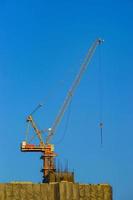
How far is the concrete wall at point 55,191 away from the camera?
428ft

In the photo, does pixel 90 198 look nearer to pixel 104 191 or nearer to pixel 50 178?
pixel 104 191

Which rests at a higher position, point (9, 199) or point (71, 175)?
point (71, 175)

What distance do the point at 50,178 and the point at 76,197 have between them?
27.3 m

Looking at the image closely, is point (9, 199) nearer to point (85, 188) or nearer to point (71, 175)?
point (85, 188)

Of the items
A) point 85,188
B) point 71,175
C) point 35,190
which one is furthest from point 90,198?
point 71,175

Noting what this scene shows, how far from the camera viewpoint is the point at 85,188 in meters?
137

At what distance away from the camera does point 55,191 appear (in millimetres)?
135375

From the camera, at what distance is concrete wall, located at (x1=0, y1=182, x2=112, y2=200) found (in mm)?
130500

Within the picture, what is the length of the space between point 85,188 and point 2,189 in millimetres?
20430

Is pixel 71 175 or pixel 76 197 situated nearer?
pixel 76 197

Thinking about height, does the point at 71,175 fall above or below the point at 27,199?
above

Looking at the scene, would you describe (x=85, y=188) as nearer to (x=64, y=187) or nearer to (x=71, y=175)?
(x=64, y=187)

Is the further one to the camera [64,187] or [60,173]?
[60,173]

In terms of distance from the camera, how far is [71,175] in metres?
160
